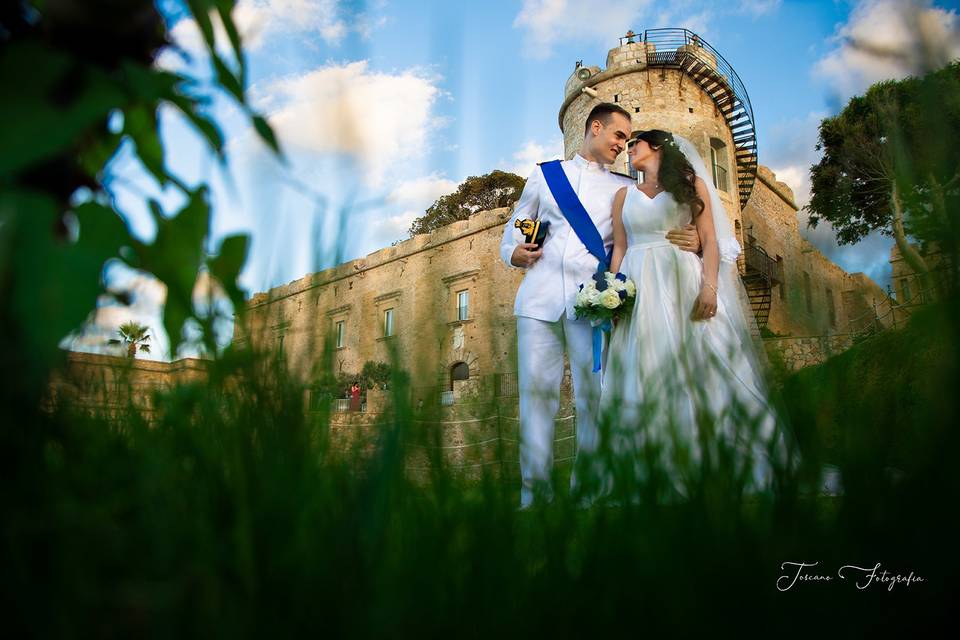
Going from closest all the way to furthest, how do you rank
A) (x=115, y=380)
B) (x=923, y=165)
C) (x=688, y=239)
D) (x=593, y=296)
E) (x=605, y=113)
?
(x=923, y=165) < (x=115, y=380) < (x=593, y=296) < (x=688, y=239) < (x=605, y=113)

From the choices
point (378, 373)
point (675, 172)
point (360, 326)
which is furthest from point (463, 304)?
point (360, 326)

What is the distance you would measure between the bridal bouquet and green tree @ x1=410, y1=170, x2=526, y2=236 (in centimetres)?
2524

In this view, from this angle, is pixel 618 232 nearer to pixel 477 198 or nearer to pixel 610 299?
pixel 610 299

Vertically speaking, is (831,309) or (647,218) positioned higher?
(647,218)

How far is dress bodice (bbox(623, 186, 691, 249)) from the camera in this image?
10.1ft

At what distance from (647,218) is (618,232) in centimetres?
28

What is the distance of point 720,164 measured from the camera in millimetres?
19906

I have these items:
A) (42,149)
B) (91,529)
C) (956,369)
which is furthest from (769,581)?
(42,149)

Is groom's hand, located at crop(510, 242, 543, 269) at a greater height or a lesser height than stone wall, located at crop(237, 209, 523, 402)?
greater

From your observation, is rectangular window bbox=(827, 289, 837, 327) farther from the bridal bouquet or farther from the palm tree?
the bridal bouquet

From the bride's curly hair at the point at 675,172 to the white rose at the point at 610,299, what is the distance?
543mm

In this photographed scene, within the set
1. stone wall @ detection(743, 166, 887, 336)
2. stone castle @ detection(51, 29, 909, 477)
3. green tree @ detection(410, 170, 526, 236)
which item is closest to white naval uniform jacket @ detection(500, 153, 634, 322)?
stone castle @ detection(51, 29, 909, 477)

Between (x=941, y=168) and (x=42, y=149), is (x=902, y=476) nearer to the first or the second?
(x=941, y=168)

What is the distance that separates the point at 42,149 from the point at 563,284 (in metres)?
2.99
